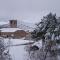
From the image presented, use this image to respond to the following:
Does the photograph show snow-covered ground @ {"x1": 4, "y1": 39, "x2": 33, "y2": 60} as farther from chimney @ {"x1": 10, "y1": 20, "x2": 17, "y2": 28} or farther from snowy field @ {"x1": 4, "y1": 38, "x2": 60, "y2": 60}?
chimney @ {"x1": 10, "y1": 20, "x2": 17, "y2": 28}

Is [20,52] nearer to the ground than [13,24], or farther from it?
nearer to the ground

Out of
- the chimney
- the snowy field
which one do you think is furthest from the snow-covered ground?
the chimney

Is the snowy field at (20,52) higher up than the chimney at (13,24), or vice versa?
the chimney at (13,24)

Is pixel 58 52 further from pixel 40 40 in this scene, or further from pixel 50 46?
pixel 40 40

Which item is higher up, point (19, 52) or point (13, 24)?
point (13, 24)

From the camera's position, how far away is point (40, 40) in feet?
4.23

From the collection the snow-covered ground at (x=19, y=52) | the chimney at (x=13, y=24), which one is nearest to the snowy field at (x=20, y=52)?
the snow-covered ground at (x=19, y=52)

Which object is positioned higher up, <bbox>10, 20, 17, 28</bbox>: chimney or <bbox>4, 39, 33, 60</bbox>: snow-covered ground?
<bbox>10, 20, 17, 28</bbox>: chimney

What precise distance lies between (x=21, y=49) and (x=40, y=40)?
19 centimetres

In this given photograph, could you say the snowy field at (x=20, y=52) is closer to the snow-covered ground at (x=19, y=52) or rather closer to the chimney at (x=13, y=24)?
the snow-covered ground at (x=19, y=52)

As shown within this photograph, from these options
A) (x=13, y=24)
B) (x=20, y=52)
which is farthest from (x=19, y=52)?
(x=13, y=24)

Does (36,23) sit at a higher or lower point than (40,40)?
higher

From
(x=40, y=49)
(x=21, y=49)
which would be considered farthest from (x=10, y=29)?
(x=40, y=49)

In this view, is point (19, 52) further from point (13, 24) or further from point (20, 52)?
point (13, 24)
